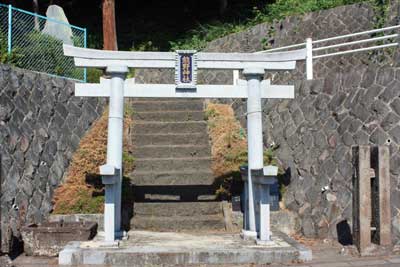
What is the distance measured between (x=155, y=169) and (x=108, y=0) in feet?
22.7

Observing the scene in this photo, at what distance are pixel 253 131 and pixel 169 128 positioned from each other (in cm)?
398

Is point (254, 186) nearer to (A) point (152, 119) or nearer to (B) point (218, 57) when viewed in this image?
(B) point (218, 57)

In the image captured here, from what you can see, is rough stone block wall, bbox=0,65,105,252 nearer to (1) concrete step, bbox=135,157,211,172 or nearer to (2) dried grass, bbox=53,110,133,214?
(2) dried grass, bbox=53,110,133,214

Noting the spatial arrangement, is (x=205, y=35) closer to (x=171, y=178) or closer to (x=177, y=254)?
(x=171, y=178)

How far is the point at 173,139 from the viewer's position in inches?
448

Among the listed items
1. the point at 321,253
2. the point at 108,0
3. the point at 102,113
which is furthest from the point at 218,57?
the point at 108,0

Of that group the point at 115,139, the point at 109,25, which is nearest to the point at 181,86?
the point at 115,139

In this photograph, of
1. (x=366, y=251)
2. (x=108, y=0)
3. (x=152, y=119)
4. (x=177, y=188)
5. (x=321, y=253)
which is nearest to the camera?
(x=366, y=251)

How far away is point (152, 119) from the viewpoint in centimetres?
1227

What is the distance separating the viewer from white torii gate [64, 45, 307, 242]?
7.80 meters

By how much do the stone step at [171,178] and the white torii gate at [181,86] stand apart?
6.44ft

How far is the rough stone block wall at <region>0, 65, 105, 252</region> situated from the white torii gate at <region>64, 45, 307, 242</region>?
1594 millimetres

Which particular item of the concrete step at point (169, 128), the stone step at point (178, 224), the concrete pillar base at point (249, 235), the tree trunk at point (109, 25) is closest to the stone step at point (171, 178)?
the stone step at point (178, 224)

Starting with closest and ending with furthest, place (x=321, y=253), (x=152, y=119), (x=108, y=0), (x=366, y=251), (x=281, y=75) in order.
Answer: (x=366, y=251)
(x=321, y=253)
(x=152, y=119)
(x=281, y=75)
(x=108, y=0)
